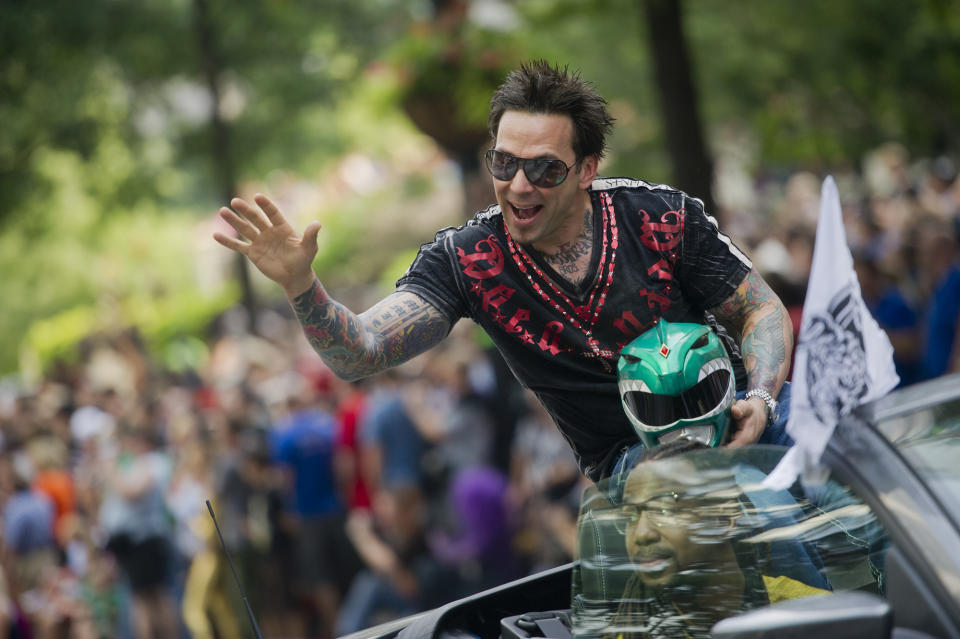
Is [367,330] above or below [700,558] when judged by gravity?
above

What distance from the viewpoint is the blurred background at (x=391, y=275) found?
306 inches

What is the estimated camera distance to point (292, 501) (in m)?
8.67

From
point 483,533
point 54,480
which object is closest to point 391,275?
point 54,480

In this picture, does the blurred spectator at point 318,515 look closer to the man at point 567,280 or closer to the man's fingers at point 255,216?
the man at point 567,280

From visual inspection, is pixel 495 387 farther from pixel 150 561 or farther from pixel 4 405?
pixel 4 405

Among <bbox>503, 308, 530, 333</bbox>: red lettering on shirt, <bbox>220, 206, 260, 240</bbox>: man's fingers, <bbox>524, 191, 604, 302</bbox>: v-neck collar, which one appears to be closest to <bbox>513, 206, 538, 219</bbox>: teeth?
<bbox>524, 191, 604, 302</bbox>: v-neck collar

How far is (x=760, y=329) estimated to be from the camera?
11.8ft

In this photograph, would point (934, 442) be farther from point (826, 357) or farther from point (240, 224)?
point (240, 224)

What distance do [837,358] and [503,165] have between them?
4.49ft

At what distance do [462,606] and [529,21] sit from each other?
18.6 feet

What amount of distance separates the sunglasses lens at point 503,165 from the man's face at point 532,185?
0.01 metres

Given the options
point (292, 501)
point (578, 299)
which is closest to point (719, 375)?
point (578, 299)

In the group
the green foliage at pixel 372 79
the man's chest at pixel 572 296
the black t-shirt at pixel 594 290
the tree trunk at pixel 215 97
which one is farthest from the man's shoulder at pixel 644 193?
the tree trunk at pixel 215 97

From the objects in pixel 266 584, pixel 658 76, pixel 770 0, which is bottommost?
pixel 266 584
